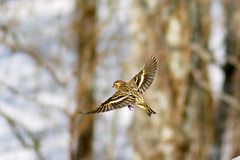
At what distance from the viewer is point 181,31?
309 cm

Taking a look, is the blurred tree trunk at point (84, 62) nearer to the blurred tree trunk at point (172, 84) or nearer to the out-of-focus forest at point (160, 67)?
the out-of-focus forest at point (160, 67)

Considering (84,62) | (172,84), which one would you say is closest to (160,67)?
(172,84)

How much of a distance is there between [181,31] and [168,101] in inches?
22.3

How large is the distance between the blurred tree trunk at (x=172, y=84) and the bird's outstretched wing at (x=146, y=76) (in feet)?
7.21

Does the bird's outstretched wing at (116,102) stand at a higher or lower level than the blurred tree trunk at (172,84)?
lower

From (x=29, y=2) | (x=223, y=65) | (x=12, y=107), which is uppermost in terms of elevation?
(x=29, y=2)

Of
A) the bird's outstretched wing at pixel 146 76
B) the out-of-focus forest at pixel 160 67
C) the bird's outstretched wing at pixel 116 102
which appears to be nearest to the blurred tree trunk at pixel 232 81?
the out-of-focus forest at pixel 160 67

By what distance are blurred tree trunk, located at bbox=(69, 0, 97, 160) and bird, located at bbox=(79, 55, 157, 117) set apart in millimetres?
1963

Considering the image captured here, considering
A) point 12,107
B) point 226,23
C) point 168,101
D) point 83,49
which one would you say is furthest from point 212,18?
point 12,107

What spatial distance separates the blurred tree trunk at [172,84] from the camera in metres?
2.99

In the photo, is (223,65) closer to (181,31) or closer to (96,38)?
(181,31)

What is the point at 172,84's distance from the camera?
2.99m

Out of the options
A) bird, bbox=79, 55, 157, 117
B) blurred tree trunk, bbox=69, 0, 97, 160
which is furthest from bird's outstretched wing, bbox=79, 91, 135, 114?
blurred tree trunk, bbox=69, 0, 97, 160

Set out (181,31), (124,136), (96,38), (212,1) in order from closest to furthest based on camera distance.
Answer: (96,38) → (181,31) → (212,1) → (124,136)
